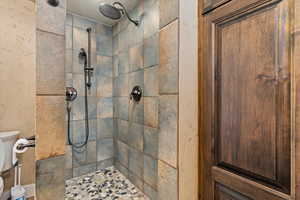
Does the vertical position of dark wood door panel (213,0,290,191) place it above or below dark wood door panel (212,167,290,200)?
above

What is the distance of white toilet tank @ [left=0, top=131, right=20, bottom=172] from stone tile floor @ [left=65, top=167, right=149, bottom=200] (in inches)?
31.7

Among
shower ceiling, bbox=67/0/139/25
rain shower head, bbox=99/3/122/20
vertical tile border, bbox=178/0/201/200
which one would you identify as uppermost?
shower ceiling, bbox=67/0/139/25

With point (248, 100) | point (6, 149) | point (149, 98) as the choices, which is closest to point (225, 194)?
point (248, 100)

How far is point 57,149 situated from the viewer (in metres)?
0.92

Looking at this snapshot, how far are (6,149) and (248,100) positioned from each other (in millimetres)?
1788

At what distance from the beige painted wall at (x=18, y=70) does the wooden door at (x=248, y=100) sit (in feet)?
5.28

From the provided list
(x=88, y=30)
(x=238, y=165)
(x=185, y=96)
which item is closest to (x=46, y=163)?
(x=185, y=96)

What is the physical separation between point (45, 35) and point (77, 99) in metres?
1.39

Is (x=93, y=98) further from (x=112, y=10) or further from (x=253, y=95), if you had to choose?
(x=253, y=95)

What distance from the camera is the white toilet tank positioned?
1.24 m

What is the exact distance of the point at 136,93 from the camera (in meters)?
1.92

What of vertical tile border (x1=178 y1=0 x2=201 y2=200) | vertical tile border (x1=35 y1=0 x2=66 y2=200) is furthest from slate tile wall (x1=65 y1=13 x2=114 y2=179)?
vertical tile border (x1=178 y1=0 x2=201 y2=200)

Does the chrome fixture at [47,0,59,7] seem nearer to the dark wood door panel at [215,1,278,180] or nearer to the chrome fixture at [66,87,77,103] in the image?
the dark wood door panel at [215,1,278,180]

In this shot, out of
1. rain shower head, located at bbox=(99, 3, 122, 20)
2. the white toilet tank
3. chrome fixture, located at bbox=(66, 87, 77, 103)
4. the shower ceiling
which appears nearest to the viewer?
the white toilet tank
